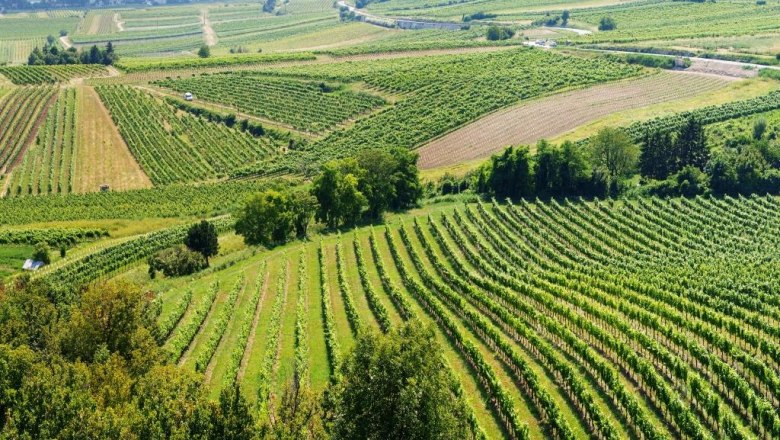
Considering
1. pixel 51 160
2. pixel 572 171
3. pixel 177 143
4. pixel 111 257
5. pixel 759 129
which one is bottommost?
pixel 111 257

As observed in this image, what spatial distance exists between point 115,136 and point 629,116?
368 ft

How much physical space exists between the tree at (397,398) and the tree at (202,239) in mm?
53727

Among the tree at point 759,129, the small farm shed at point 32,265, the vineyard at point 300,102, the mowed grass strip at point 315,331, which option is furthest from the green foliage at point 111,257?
the tree at point 759,129

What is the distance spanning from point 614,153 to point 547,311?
52.8m

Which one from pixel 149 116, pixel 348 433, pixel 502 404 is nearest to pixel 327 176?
pixel 502 404

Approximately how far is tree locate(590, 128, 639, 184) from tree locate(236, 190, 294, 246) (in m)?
49.9

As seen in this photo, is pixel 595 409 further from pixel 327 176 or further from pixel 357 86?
pixel 357 86

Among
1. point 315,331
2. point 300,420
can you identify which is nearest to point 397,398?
point 300,420

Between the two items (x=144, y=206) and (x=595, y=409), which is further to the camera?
(x=144, y=206)

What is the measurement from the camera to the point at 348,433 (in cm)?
4416

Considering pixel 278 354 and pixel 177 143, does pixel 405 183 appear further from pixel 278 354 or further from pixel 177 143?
pixel 177 143

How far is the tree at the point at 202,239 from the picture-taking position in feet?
313

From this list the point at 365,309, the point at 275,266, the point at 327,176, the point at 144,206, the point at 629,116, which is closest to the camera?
the point at 365,309

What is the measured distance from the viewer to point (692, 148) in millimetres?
118938
